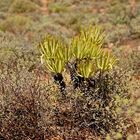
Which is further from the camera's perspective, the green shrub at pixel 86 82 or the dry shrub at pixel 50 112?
the green shrub at pixel 86 82

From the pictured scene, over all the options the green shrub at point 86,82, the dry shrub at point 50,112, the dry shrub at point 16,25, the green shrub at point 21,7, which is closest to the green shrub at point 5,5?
the green shrub at point 21,7

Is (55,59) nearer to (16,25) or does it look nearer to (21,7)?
(16,25)

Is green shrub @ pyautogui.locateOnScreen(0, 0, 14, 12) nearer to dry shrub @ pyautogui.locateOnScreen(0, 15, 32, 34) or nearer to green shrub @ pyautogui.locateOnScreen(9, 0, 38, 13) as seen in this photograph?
green shrub @ pyautogui.locateOnScreen(9, 0, 38, 13)

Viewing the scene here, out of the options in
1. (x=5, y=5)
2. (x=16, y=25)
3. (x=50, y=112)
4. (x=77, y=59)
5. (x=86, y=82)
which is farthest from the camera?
(x=5, y=5)

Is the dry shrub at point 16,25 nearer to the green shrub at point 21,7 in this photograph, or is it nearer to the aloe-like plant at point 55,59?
the green shrub at point 21,7

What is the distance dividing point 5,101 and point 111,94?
1.39 m

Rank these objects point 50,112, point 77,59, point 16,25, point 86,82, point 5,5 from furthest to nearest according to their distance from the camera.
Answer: point 5,5
point 16,25
point 77,59
point 86,82
point 50,112

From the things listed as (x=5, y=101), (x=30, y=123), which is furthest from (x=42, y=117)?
(x=5, y=101)

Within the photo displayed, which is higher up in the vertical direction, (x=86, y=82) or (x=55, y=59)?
(x=55, y=59)

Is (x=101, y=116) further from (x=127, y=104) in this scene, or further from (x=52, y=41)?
(x=52, y=41)

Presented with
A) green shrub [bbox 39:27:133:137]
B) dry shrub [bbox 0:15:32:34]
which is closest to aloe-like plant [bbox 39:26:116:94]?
green shrub [bbox 39:27:133:137]

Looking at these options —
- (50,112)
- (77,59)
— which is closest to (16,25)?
(77,59)

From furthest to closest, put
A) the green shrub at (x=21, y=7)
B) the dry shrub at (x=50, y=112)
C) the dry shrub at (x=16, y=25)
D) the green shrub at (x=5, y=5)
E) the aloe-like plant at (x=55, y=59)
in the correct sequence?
the green shrub at (x=5, y=5) < the green shrub at (x=21, y=7) < the dry shrub at (x=16, y=25) < the aloe-like plant at (x=55, y=59) < the dry shrub at (x=50, y=112)

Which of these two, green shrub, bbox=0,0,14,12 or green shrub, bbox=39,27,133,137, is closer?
green shrub, bbox=39,27,133,137
